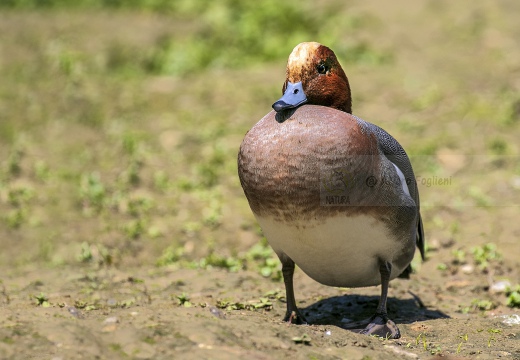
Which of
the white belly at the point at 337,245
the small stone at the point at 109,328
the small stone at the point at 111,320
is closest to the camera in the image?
the small stone at the point at 109,328

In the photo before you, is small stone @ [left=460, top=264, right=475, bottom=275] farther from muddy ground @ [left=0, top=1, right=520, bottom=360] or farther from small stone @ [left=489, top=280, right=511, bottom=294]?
small stone @ [left=489, top=280, right=511, bottom=294]

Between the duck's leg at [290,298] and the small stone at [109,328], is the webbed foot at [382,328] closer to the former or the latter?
the duck's leg at [290,298]

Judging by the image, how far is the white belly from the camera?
12.1ft

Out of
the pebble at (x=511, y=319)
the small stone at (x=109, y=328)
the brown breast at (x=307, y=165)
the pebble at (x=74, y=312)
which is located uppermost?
the brown breast at (x=307, y=165)

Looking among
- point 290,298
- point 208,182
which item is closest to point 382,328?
point 290,298

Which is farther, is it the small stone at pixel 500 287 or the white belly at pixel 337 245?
the small stone at pixel 500 287

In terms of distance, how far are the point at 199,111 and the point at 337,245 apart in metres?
4.99

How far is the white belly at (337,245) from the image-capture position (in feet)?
12.1

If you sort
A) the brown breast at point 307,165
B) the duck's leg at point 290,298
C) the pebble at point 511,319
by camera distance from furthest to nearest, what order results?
the pebble at point 511,319
the duck's leg at point 290,298
the brown breast at point 307,165

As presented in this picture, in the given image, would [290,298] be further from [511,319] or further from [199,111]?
[199,111]

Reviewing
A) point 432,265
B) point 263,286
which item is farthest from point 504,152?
point 263,286

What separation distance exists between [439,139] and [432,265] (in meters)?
2.43

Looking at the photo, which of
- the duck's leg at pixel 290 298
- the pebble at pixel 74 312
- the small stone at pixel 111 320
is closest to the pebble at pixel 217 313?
the duck's leg at pixel 290 298

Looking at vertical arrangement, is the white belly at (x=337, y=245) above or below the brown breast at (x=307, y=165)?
below
